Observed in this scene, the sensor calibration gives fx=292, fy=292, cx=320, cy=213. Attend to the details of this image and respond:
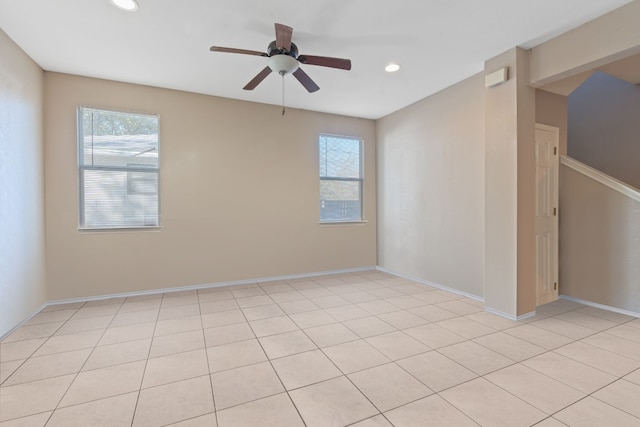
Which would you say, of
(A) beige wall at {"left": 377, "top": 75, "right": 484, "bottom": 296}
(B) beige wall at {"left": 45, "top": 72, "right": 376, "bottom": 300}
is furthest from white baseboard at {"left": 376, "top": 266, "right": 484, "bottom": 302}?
(B) beige wall at {"left": 45, "top": 72, "right": 376, "bottom": 300}

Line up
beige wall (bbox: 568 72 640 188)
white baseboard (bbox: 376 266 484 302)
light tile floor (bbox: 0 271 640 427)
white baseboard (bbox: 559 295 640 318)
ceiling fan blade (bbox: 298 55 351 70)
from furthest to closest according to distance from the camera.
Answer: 1. beige wall (bbox: 568 72 640 188)
2. white baseboard (bbox: 376 266 484 302)
3. white baseboard (bbox: 559 295 640 318)
4. ceiling fan blade (bbox: 298 55 351 70)
5. light tile floor (bbox: 0 271 640 427)

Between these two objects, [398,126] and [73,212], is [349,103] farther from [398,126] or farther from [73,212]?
[73,212]

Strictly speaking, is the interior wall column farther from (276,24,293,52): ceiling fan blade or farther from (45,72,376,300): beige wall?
(45,72,376,300): beige wall

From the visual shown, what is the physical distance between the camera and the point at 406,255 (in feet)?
16.0

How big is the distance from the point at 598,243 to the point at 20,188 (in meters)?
6.43

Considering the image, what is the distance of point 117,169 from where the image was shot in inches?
151

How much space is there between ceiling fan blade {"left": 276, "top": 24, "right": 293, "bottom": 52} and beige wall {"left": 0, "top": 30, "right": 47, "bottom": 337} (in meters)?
2.60

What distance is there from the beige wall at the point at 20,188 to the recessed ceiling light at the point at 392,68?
12.5 feet

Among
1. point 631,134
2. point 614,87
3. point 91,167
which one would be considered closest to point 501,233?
point 631,134

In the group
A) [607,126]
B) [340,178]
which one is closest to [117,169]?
[340,178]

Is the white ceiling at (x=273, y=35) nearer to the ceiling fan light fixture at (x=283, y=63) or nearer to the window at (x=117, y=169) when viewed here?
the ceiling fan light fixture at (x=283, y=63)

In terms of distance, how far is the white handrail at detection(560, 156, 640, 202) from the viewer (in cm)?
319

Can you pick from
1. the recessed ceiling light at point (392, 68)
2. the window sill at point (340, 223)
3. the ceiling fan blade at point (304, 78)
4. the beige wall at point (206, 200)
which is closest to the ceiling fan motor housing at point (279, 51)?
the ceiling fan blade at point (304, 78)

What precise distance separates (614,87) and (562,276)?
321 cm
